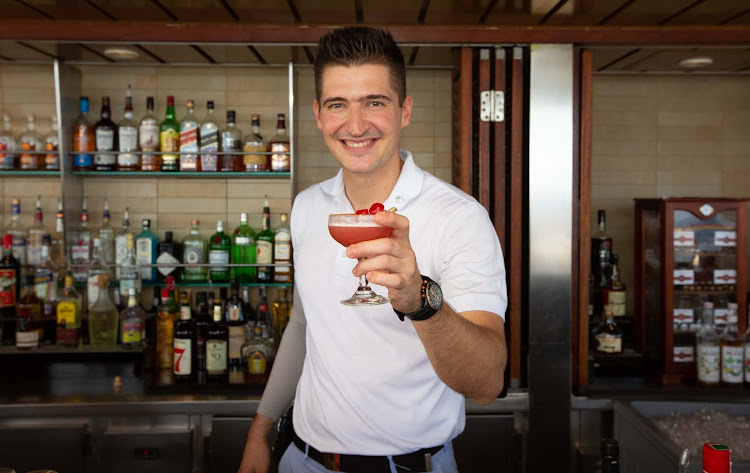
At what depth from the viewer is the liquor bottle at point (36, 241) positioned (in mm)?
3449

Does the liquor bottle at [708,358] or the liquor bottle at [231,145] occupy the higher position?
the liquor bottle at [231,145]

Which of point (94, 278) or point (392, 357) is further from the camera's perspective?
point (94, 278)

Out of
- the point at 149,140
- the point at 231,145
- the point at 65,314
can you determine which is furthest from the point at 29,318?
the point at 231,145

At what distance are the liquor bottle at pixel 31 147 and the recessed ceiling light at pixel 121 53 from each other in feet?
1.91

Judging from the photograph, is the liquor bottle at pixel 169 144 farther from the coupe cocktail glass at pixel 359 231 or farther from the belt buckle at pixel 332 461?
the coupe cocktail glass at pixel 359 231

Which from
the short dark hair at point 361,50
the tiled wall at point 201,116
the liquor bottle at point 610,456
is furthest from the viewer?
the tiled wall at point 201,116

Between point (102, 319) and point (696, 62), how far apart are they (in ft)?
10.7

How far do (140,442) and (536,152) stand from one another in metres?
2.01

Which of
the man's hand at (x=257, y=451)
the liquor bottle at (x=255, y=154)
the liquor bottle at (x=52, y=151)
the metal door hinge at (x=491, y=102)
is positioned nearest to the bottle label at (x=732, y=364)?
the metal door hinge at (x=491, y=102)

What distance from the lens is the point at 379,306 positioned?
1506 mm

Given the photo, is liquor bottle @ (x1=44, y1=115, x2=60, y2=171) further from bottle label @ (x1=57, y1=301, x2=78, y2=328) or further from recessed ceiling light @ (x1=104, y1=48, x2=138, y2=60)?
bottle label @ (x1=57, y1=301, x2=78, y2=328)

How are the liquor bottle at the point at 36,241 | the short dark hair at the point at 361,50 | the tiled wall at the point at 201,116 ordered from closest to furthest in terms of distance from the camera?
the short dark hair at the point at 361,50 → the liquor bottle at the point at 36,241 → the tiled wall at the point at 201,116

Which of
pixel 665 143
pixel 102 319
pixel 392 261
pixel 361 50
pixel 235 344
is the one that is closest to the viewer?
pixel 392 261

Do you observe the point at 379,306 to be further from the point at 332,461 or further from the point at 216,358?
the point at 216,358
